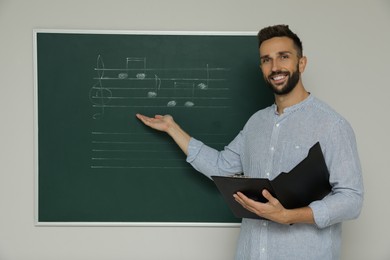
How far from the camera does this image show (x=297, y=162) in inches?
75.4

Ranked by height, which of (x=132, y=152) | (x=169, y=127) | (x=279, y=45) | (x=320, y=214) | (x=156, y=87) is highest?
(x=279, y=45)

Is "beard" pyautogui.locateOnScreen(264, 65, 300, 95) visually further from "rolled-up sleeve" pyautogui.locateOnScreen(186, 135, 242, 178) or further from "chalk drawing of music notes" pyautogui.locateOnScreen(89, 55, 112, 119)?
"chalk drawing of music notes" pyautogui.locateOnScreen(89, 55, 112, 119)

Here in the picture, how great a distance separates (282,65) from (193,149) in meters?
0.68

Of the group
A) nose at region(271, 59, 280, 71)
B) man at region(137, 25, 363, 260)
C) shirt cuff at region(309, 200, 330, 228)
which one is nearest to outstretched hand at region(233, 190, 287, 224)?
man at region(137, 25, 363, 260)

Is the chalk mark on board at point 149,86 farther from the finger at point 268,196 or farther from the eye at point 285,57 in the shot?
the finger at point 268,196

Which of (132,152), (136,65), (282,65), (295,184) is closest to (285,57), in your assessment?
(282,65)

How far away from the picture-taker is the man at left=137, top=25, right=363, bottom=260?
5.78 feet

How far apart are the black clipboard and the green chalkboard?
29.6 inches

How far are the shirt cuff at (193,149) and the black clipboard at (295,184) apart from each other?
485mm

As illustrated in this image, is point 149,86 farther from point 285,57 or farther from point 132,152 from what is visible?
point 285,57

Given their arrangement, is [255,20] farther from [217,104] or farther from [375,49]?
[375,49]

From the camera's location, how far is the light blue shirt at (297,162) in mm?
1778

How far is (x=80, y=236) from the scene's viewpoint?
8.43 feet

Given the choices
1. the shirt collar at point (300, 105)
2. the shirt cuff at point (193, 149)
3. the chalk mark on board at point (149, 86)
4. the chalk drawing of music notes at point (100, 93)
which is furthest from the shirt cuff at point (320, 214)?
the chalk drawing of music notes at point (100, 93)
